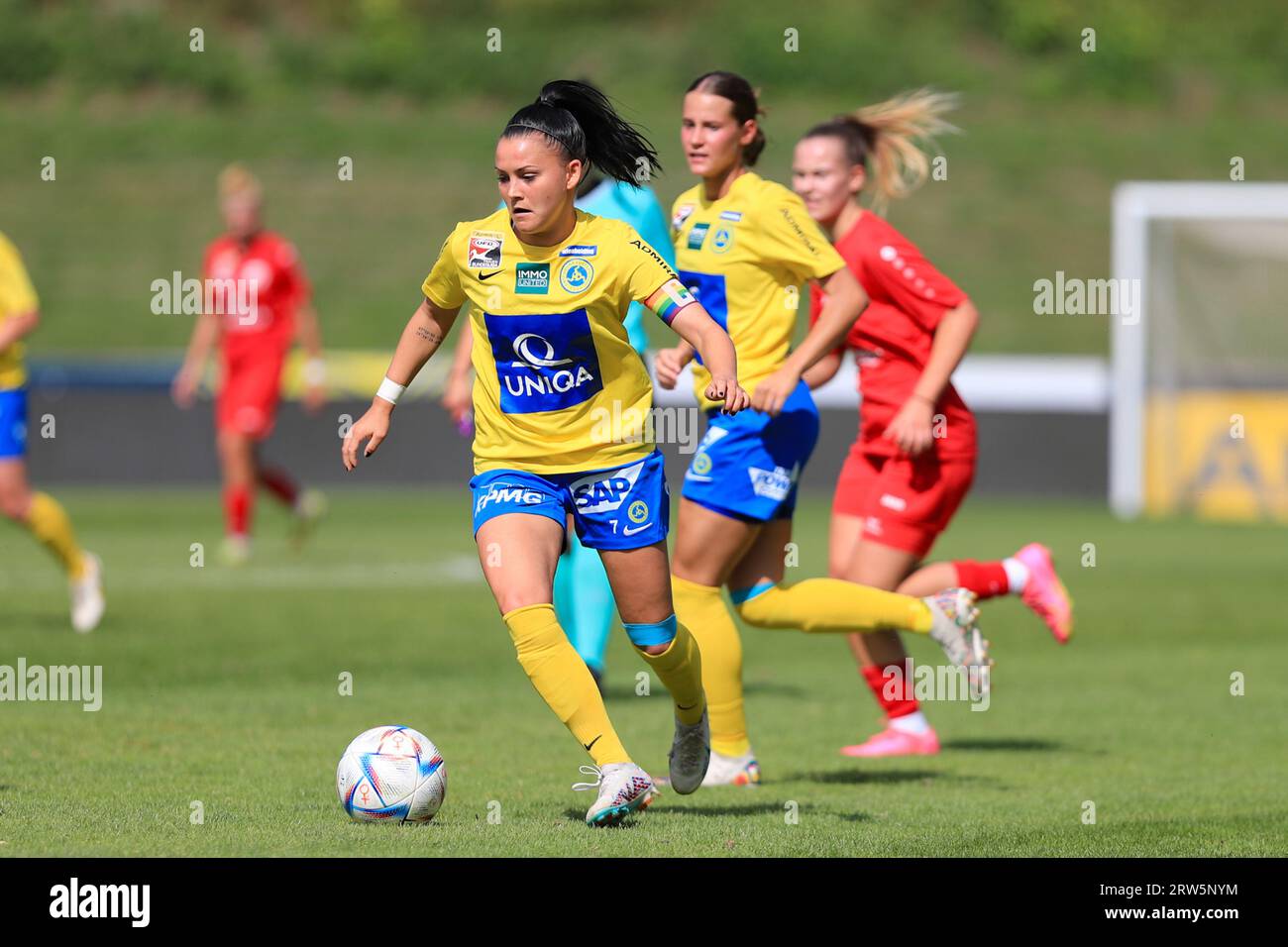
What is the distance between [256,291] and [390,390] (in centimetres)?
1015

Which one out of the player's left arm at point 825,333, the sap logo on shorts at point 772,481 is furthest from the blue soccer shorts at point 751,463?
the player's left arm at point 825,333

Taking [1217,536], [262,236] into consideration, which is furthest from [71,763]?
[1217,536]

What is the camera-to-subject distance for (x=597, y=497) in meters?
5.74

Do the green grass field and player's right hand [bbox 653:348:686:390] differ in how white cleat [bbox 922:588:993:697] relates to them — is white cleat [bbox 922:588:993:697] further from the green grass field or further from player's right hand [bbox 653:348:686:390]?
player's right hand [bbox 653:348:686:390]

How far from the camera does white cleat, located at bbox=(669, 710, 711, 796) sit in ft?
19.8

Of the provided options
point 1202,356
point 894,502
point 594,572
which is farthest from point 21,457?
point 1202,356

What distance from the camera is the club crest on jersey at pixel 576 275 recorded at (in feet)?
18.4

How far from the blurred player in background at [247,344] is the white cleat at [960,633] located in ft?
29.3

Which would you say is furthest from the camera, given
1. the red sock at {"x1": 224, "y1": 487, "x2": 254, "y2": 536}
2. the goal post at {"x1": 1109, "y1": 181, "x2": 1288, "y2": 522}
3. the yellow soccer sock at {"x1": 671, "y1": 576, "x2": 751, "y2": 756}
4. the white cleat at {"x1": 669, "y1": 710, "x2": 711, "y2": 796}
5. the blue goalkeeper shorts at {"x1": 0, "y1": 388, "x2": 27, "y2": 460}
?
the goal post at {"x1": 1109, "y1": 181, "x2": 1288, "y2": 522}

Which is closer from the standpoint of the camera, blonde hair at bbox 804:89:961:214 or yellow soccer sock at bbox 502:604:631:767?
yellow soccer sock at bbox 502:604:631:767

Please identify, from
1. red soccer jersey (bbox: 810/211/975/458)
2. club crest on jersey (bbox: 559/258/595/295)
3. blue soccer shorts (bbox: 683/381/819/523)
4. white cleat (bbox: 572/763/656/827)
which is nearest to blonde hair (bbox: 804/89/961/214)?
red soccer jersey (bbox: 810/211/975/458)

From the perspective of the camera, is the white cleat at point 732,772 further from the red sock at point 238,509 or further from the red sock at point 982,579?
the red sock at point 238,509

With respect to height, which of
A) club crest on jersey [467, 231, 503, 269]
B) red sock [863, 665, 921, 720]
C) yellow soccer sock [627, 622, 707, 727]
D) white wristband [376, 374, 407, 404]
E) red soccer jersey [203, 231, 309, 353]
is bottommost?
red sock [863, 665, 921, 720]

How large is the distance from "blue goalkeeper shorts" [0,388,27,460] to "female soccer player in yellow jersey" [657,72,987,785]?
452 centimetres
